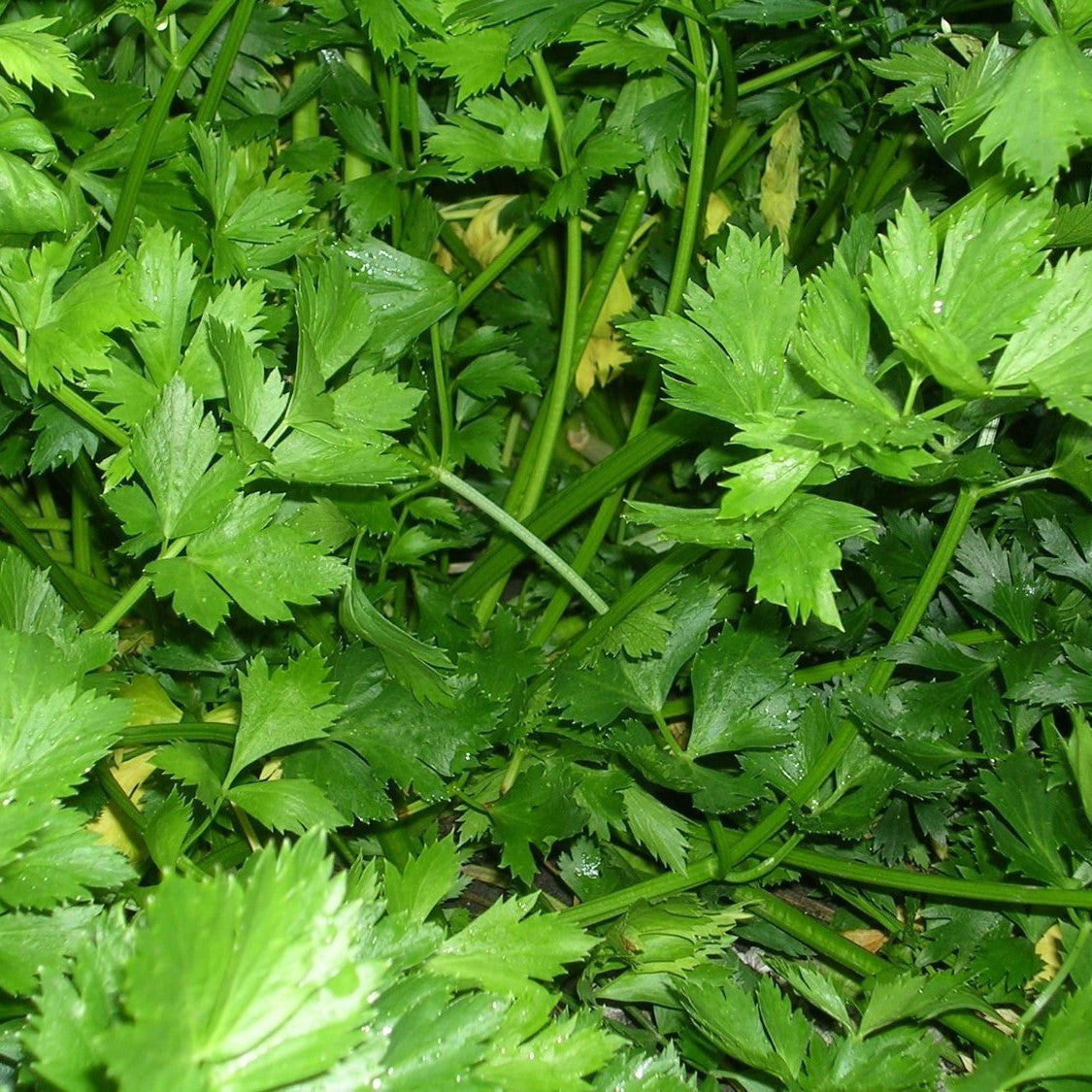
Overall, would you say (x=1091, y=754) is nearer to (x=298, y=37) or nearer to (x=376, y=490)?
(x=376, y=490)

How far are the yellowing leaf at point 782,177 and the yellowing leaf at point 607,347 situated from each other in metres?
0.19

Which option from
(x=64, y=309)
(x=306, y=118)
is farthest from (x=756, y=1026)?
(x=306, y=118)

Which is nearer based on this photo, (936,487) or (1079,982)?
(1079,982)

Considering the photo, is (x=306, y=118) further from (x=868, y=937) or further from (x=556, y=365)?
(x=868, y=937)

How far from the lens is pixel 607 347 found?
1.33 meters

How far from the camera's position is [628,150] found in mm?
1068

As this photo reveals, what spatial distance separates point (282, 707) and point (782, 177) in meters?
0.83

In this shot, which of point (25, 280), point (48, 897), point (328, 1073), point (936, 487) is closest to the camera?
point (328, 1073)

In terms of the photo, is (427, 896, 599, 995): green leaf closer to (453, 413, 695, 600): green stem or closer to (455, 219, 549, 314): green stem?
(453, 413, 695, 600): green stem

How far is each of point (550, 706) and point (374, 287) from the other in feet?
1.51

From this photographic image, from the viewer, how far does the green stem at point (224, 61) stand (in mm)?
974

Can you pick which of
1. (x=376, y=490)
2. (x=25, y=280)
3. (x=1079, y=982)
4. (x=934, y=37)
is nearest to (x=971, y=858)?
(x=1079, y=982)

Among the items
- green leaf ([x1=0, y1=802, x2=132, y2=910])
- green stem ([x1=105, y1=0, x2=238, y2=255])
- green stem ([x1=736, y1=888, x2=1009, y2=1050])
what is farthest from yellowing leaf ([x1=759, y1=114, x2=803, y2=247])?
green leaf ([x1=0, y1=802, x2=132, y2=910])

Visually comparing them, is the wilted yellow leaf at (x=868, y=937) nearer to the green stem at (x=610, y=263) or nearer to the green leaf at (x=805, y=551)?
the green leaf at (x=805, y=551)
